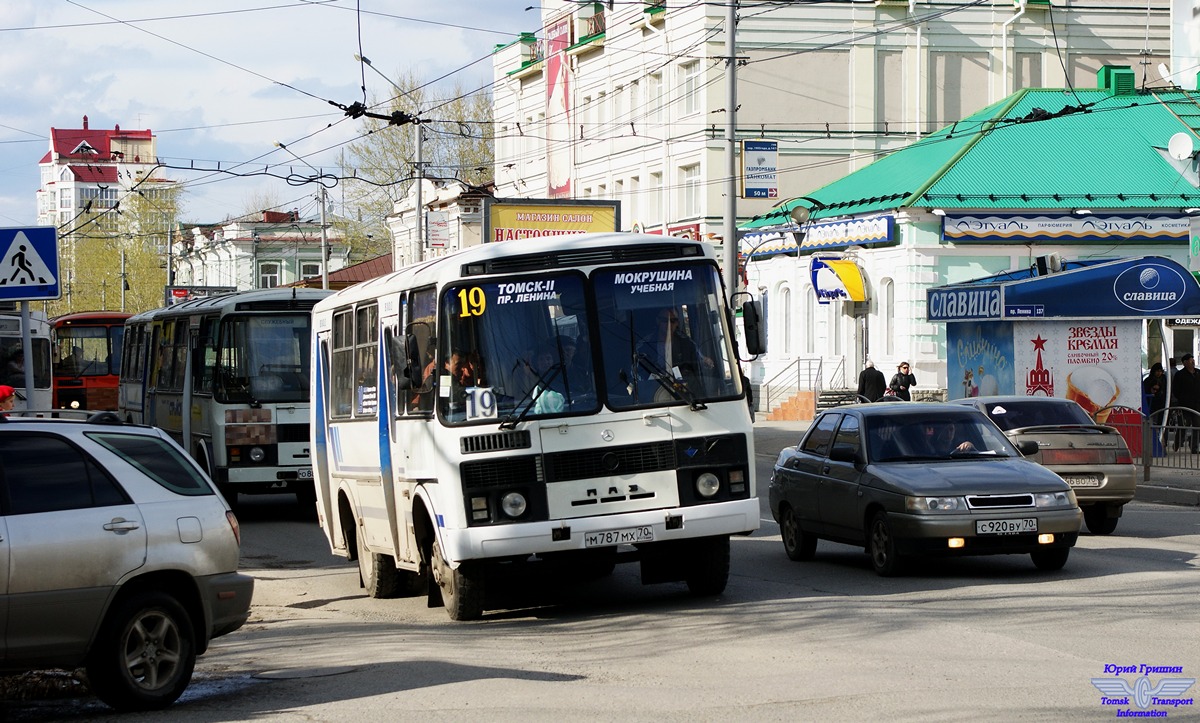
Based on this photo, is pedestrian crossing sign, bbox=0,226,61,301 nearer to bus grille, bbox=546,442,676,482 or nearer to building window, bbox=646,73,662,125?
bus grille, bbox=546,442,676,482

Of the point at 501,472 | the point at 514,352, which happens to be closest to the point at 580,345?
the point at 514,352

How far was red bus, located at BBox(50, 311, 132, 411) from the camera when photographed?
141 ft

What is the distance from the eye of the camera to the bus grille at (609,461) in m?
11.9

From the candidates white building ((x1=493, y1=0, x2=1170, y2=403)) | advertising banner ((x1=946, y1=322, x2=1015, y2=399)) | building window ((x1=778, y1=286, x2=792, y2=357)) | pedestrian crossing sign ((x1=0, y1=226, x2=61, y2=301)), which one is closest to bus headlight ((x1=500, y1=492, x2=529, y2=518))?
pedestrian crossing sign ((x1=0, y1=226, x2=61, y2=301))

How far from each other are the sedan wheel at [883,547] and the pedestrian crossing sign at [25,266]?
27.2 feet

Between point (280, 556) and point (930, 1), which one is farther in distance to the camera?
point (930, 1)

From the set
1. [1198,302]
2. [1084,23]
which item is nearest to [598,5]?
[1084,23]

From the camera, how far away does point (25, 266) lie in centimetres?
1612

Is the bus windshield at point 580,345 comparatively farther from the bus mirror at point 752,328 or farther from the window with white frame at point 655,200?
the window with white frame at point 655,200

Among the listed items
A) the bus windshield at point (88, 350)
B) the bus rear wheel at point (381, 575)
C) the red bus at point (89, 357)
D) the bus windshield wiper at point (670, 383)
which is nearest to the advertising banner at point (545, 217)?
the bus windshield at point (88, 350)

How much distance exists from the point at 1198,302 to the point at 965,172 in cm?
1609

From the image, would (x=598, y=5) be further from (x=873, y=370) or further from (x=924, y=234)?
(x=873, y=370)

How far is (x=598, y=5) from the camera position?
6253 cm

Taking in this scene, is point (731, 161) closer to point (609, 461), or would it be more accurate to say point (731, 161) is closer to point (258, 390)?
point (258, 390)
